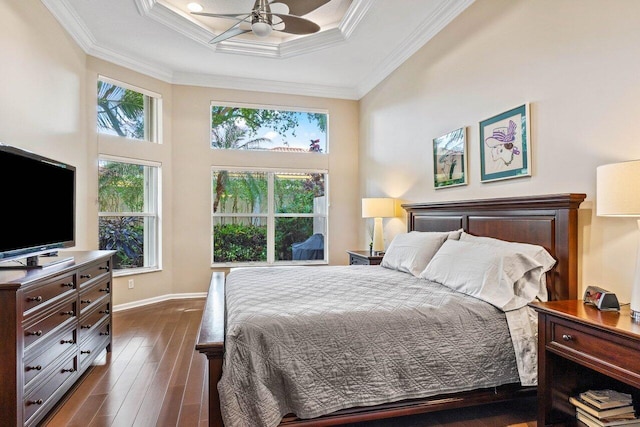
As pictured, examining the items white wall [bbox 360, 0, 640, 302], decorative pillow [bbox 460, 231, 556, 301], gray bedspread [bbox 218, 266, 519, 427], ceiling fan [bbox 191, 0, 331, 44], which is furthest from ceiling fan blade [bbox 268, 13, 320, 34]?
decorative pillow [bbox 460, 231, 556, 301]

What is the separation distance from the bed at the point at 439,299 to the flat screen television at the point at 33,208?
1.11 m

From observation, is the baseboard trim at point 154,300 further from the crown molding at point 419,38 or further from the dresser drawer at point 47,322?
the crown molding at point 419,38

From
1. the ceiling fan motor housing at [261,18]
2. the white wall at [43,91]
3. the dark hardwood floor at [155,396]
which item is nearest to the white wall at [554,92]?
the dark hardwood floor at [155,396]

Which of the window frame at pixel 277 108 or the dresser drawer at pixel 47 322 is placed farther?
the window frame at pixel 277 108

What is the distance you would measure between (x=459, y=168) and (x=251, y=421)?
2637mm

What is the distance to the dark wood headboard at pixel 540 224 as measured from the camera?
7.11 feet

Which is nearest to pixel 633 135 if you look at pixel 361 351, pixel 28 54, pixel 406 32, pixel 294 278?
pixel 361 351

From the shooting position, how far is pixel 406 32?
3.85 metres

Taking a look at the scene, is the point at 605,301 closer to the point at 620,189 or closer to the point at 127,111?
the point at 620,189

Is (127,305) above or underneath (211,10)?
underneath

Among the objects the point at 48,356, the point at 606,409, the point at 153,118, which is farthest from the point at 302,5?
the point at 606,409

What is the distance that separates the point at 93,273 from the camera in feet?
9.29

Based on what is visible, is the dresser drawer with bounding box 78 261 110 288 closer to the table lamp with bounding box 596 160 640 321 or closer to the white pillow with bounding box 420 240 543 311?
the white pillow with bounding box 420 240 543 311

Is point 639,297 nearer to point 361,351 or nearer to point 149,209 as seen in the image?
point 361,351
